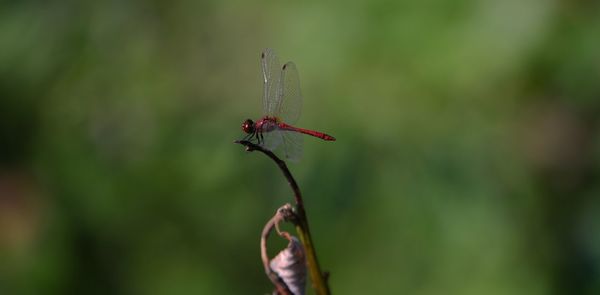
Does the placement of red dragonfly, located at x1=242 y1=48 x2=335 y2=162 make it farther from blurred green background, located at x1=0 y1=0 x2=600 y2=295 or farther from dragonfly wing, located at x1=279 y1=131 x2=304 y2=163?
blurred green background, located at x1=0 y1=0 x2=600 y2=295

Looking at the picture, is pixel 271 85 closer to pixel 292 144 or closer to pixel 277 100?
pixel 277 100

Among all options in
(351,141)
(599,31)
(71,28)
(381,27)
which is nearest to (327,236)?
(351,141)

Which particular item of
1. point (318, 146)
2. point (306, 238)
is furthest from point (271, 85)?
point (306, 238)

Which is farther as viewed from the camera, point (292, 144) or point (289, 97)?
point (289, 97)

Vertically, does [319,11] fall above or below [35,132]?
above

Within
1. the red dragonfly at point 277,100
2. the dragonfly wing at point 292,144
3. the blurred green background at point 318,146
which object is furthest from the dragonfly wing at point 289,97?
the blurred green background at point 318,146

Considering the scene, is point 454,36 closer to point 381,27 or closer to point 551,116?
point 381,27

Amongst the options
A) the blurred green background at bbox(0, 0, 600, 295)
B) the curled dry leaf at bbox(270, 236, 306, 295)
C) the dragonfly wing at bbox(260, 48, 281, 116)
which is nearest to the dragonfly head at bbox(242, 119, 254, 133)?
the dragonfly wing at bbox(260, 48, 281, 116)

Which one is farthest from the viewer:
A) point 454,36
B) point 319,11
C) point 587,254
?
point 319,11
